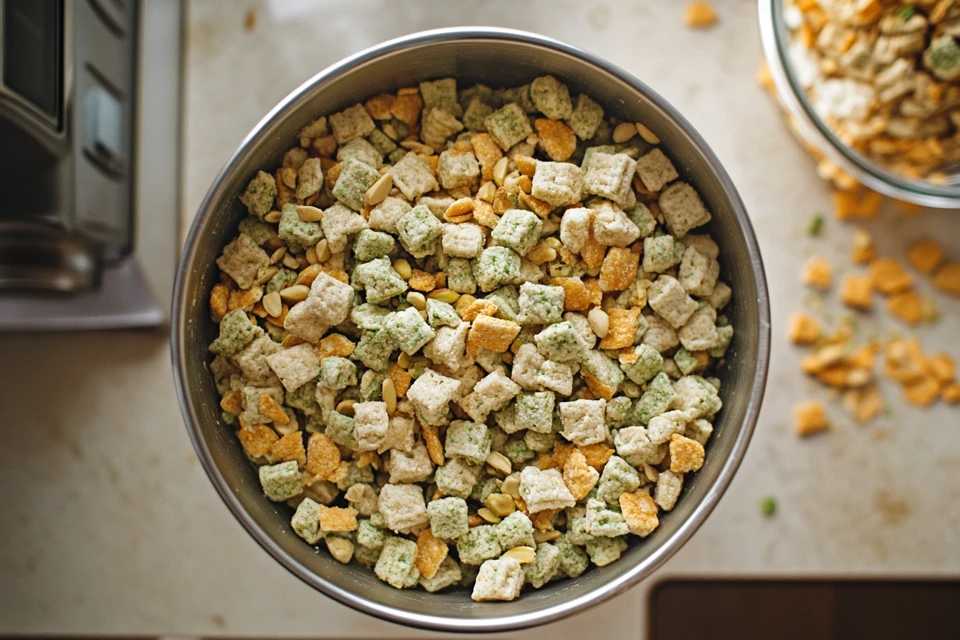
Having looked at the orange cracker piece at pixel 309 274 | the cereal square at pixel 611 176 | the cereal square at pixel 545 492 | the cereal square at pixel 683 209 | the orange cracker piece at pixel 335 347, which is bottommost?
the cereal square at pixel 545 492

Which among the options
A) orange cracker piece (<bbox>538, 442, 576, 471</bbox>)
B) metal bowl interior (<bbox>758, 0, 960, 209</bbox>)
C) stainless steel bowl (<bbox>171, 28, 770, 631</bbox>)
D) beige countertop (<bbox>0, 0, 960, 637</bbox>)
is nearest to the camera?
stainless steel bowl (<bbox>171, 28, 770, 631</bbox>)

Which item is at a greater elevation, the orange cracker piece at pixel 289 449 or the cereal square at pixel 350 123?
the cereal square at pixel 350 123

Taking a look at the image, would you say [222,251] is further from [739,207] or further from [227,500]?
[739,207]

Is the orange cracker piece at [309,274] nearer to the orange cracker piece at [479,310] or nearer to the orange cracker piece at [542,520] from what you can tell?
the orange cracker piece at [479,310]

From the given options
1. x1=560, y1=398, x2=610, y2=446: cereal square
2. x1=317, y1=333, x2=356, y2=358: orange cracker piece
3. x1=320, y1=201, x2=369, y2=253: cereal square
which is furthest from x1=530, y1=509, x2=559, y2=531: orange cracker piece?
x1=320, y1=201, x2=369, y2=253: cereal square

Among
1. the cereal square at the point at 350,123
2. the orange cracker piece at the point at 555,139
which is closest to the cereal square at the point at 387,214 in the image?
the cereal square at the point at 350,123

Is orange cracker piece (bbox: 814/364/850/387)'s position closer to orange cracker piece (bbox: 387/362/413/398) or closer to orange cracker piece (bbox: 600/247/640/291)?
orange cracker piece (bbox: 600/247/640/291)
